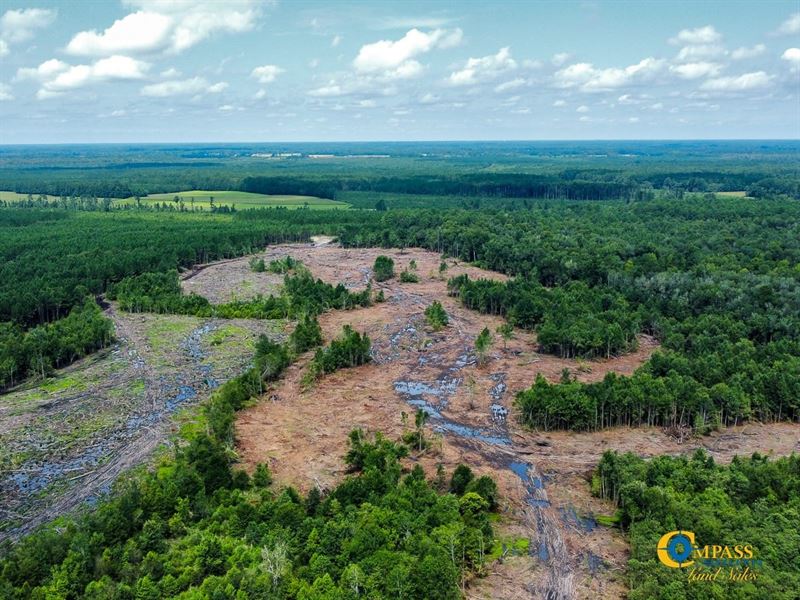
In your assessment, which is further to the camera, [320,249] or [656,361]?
[320,249]

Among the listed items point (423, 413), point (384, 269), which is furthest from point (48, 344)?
point (384, 269)

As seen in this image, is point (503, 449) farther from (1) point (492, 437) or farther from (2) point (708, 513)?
(2) point (708, 513)

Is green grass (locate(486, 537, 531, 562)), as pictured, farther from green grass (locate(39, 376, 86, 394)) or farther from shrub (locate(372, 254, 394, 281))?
shrub (locate(372, 254, 394, 281))

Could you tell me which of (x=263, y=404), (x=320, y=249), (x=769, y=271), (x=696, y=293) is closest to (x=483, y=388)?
(x=263, y=404)

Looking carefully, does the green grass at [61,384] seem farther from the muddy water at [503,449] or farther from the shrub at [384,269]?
the shrub at [384,269]

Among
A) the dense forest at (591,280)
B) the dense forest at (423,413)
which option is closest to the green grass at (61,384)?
the dense forest at (423,413)

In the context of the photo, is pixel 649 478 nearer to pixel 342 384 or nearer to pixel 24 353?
pixel 342 384

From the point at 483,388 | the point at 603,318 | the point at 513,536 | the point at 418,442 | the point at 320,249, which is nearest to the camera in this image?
the point at 513,536
